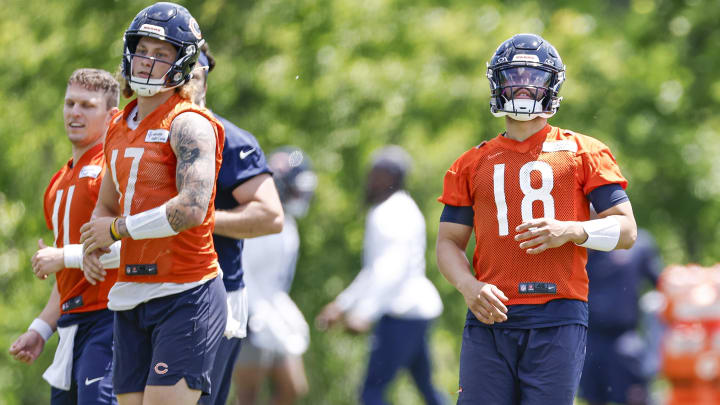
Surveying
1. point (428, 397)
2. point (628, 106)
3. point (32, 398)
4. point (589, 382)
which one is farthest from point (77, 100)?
point (628, 106)

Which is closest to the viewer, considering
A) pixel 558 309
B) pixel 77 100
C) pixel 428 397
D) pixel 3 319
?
pixel 558 309

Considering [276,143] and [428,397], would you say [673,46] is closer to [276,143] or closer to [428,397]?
[276,143]

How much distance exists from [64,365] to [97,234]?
1141mm

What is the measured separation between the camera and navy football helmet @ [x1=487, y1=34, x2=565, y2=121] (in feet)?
16.0

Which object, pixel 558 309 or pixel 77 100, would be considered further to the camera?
pixel 77 100

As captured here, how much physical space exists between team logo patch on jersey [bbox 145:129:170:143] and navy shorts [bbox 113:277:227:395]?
0.66m

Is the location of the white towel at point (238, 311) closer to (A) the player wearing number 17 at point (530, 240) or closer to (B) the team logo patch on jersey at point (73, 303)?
(B) the team logo patch on jersey at point (73, 303)

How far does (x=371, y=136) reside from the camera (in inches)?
516

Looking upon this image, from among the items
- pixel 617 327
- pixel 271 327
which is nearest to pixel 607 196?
pixel 271 327

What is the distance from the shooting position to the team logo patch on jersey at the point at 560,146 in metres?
4.92

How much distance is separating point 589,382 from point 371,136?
14.1 feet

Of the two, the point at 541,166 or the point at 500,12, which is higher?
the point at 500,12

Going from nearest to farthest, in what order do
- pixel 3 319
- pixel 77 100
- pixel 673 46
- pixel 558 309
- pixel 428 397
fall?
pixel 558 309 → pixel 77 100 → pixel 428 397 → pixel 3 319 → pixel 673 46

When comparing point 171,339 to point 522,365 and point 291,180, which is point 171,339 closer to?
point 522,365
